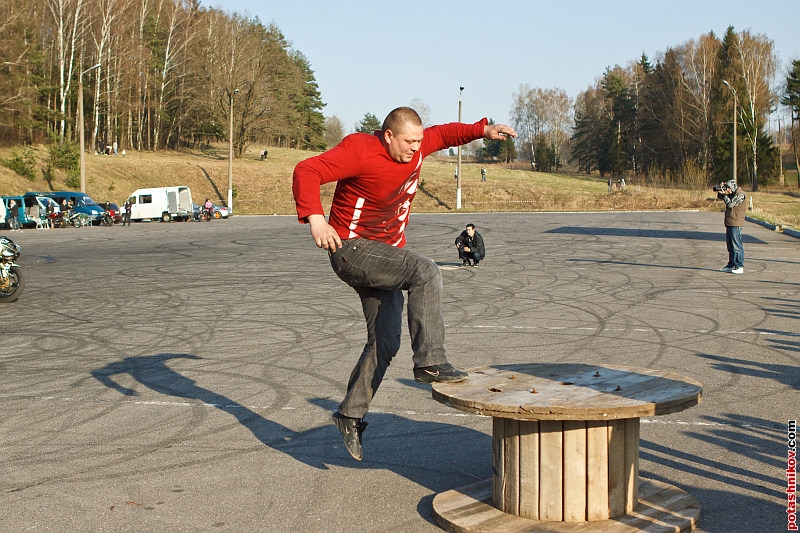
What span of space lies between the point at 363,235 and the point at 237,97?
7590 centimetres

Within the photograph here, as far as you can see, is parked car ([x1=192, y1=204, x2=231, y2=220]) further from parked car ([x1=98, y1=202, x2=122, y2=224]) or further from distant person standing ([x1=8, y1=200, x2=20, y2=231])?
distant person standing ([x1=8, y1=200, x2=20, y2=231])

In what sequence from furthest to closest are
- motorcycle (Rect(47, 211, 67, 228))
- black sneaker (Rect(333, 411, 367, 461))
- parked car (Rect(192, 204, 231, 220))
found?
parked car (Rect(192, 204, 231, 220)), motorcycle (Rect(47, 211, 67, 228)), black sneaker (Rect(333, 411, 367, 461))

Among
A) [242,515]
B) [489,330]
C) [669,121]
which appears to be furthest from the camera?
[669,121]

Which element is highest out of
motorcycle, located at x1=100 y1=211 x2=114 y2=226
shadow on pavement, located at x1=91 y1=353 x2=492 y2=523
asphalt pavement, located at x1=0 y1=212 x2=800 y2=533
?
motorcycle, located at x1=100 y1=211 x2=114 y2=226

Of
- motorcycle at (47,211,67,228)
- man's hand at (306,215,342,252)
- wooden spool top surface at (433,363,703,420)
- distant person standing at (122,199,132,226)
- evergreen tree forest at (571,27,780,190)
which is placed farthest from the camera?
evergreen tree forest at (571,27,780,190)

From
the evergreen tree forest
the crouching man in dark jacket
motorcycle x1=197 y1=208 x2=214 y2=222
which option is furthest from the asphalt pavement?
the evergreen tree forest

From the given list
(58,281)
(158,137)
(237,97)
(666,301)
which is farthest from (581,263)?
(158,137)

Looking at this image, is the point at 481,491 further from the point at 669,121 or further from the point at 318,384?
the point at 669,121

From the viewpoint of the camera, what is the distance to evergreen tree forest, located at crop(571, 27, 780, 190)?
266 ft

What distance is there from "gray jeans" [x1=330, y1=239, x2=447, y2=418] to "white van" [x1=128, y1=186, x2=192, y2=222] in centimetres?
4636

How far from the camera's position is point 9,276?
1436 centimetres

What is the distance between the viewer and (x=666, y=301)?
1375 centimetres

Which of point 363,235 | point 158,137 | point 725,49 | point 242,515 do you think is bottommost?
point 242,515

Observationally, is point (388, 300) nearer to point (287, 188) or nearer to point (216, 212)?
point (216, 212)
